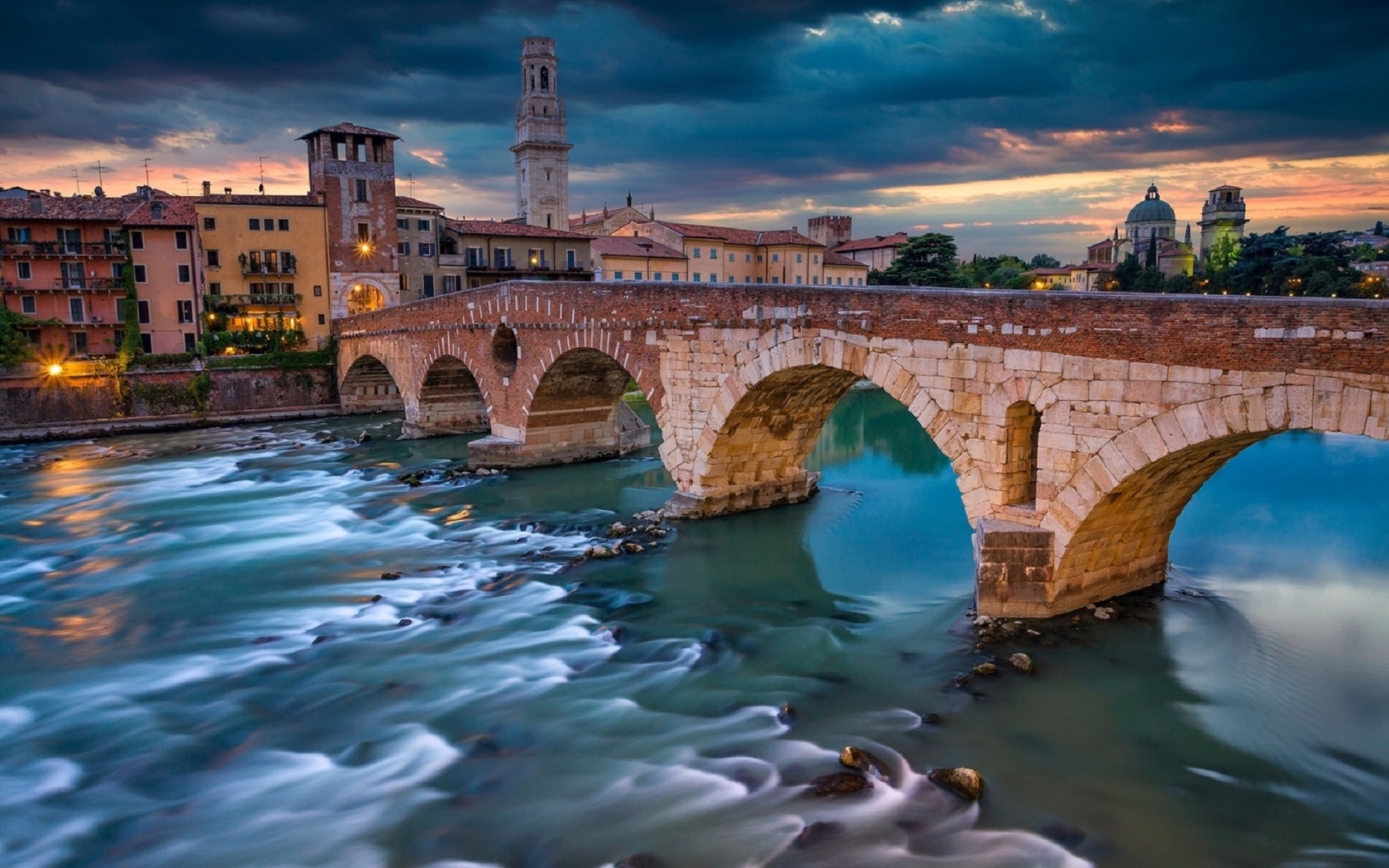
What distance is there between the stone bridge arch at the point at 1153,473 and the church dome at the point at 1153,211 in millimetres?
96225

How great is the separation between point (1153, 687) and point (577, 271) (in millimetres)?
41457

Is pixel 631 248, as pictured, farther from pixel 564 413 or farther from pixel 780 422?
pixel 780 422

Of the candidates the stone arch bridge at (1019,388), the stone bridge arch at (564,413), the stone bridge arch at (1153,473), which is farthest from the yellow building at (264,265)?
the stone bridge arch at (1153,473)

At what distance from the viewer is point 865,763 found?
8984 mm

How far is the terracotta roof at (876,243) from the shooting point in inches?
2671

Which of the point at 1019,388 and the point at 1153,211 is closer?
the point at 1019,388

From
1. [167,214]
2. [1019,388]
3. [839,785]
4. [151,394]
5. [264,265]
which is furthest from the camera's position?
[264,265]

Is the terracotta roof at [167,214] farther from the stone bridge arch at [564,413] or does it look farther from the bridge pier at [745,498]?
the bridge pier at [745,498]

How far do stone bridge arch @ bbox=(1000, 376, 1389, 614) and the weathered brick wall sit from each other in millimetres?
32522

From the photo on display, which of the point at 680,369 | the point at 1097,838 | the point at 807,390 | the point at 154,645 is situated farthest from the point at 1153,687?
the point at 154,645

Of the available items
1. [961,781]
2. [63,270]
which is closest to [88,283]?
[63,270]

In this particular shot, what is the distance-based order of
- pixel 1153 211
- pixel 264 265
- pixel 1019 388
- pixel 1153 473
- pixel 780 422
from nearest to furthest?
1. pixel 1153 473
2. pixel 1019 388
3. pixel 780 422
4. pixel 264 265
5. pixel 1153 211

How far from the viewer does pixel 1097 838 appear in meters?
7.90

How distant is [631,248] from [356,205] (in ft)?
44.9
